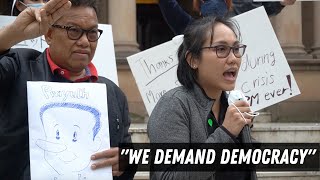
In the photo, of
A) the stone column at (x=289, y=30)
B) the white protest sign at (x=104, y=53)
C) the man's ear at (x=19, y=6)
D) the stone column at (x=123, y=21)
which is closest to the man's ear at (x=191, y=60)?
the white protest sign at (x=104, y=53)

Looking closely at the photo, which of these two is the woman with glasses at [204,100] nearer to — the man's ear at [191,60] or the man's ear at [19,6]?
the man's ear at [191,60]

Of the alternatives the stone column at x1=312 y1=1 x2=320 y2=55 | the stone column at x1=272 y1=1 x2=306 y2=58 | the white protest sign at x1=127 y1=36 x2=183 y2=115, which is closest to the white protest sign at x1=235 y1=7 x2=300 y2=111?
the white protest sign at x1=127 y1=36 x2=183 y2=115

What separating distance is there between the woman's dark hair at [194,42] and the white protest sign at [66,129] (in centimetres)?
41

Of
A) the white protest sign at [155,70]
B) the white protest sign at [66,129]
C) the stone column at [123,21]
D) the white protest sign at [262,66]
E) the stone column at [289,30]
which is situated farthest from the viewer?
the stone column at [289,30]

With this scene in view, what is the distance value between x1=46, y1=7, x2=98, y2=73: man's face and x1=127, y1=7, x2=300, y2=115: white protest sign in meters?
2.16

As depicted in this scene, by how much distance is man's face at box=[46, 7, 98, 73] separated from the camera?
8.55ft

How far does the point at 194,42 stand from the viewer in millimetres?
2766

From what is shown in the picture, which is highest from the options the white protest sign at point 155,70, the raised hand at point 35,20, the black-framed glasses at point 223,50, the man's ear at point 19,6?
the raised hand at point 35,20

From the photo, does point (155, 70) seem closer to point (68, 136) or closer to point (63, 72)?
point (63, 72)

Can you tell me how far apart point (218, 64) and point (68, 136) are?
2.35ft

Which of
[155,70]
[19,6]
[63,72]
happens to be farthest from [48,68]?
[155,70]

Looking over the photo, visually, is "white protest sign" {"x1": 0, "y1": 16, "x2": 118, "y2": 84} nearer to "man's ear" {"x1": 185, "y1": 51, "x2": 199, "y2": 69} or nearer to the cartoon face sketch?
"man's ear" {"x1": 185, "y1": 51, "x2": 199, "y2": 69}

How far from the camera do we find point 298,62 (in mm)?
14594

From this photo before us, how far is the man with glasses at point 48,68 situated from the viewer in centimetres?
235
